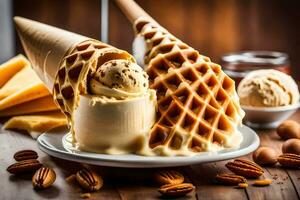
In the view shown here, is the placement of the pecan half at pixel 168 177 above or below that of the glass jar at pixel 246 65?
A: above

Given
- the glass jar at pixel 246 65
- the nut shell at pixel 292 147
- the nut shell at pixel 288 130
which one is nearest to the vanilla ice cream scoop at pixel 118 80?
the nut shell at pixel 292 147

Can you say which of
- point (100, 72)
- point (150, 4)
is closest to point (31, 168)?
point (100, 72)

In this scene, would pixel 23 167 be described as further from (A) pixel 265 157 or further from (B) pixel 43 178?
(A) pixel 265 157

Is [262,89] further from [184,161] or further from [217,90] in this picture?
[184,161]

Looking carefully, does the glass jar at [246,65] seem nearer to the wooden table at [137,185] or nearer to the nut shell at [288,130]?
the nut shell at [288,130]

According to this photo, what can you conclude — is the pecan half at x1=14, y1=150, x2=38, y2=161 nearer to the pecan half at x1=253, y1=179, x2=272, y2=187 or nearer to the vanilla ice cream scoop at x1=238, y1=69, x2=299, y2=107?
the pecan half at x1=253, y1=179, x2=272, y2=187

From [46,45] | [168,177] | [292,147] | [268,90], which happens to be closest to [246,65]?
[268,90]

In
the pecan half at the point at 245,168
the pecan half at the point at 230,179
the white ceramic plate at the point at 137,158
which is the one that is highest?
the white ceramic plate at the point at 137,158
